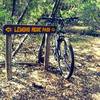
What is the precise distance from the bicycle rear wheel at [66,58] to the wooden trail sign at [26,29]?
16.7 inches

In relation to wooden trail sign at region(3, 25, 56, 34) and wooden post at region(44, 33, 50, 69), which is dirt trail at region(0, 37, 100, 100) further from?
wooden trail sign at region(3, 25, 56, 34)

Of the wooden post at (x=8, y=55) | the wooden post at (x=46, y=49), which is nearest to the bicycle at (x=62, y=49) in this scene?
the wooden post at (x=46, y=49)

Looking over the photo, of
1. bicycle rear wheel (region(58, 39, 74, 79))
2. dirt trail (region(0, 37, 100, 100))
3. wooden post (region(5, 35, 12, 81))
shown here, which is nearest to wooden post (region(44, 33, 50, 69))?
dirt trail (region(0, 37, 100, 100))

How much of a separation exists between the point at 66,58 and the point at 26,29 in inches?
43.7

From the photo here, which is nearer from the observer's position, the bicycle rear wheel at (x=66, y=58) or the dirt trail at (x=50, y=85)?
the dirt trail at (x=50, y=85)

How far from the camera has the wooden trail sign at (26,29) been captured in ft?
17.8

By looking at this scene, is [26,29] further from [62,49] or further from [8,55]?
[62,49]

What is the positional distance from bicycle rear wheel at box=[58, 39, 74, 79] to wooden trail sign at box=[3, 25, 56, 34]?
1.39 ft

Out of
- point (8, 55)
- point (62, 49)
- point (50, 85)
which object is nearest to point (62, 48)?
point (62, 49)

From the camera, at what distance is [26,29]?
5.64 metres

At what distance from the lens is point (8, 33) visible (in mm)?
5441

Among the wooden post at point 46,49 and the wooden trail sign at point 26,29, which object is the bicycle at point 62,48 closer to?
the wooden post at point 46,49

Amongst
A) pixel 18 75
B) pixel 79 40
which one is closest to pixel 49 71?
pixel 18 75

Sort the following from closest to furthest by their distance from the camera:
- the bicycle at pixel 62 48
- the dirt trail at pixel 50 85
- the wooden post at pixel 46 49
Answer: the dirt trail at pixel 50 85
the bicycle at pixel 62 48
the wooden post at pixel 46 49
